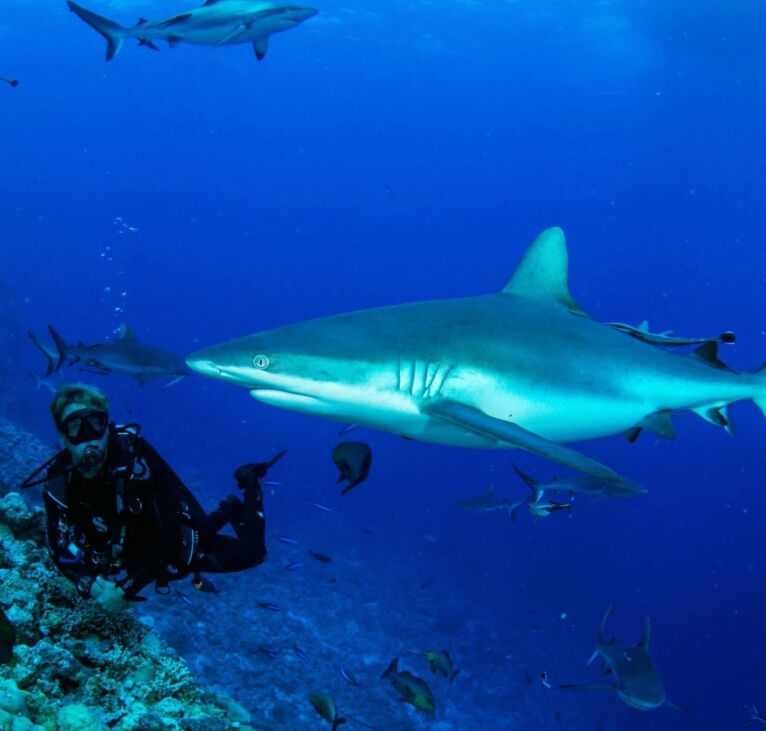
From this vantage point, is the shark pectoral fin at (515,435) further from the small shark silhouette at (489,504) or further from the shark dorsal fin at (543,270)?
the small shark silhouette at (489,504)

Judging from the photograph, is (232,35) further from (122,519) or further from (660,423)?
(660,423)

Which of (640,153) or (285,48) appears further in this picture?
(640,153)

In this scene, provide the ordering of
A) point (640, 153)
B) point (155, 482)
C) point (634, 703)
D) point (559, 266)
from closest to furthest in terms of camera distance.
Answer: point (155, 482) → point (559, 266) → point (634, 703) → point (640, 153)

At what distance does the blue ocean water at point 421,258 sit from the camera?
1766 centimetres

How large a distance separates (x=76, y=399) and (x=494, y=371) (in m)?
2.30

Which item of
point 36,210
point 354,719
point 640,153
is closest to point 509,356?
point 354,719

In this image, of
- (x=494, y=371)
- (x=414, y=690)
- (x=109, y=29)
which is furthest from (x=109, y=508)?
(x=109, y=29)

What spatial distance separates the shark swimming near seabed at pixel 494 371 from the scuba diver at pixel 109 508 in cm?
55

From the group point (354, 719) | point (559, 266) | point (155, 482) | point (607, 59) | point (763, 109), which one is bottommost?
point (354, 719)

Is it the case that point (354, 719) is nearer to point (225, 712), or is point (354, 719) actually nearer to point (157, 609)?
point (157, 609)

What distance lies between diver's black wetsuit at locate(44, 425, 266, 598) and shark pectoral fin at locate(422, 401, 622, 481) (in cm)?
Result: 142

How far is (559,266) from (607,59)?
52044 millimetres

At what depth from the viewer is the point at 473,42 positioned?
172ft

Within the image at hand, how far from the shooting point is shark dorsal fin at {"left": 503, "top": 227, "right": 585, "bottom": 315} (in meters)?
5.20
